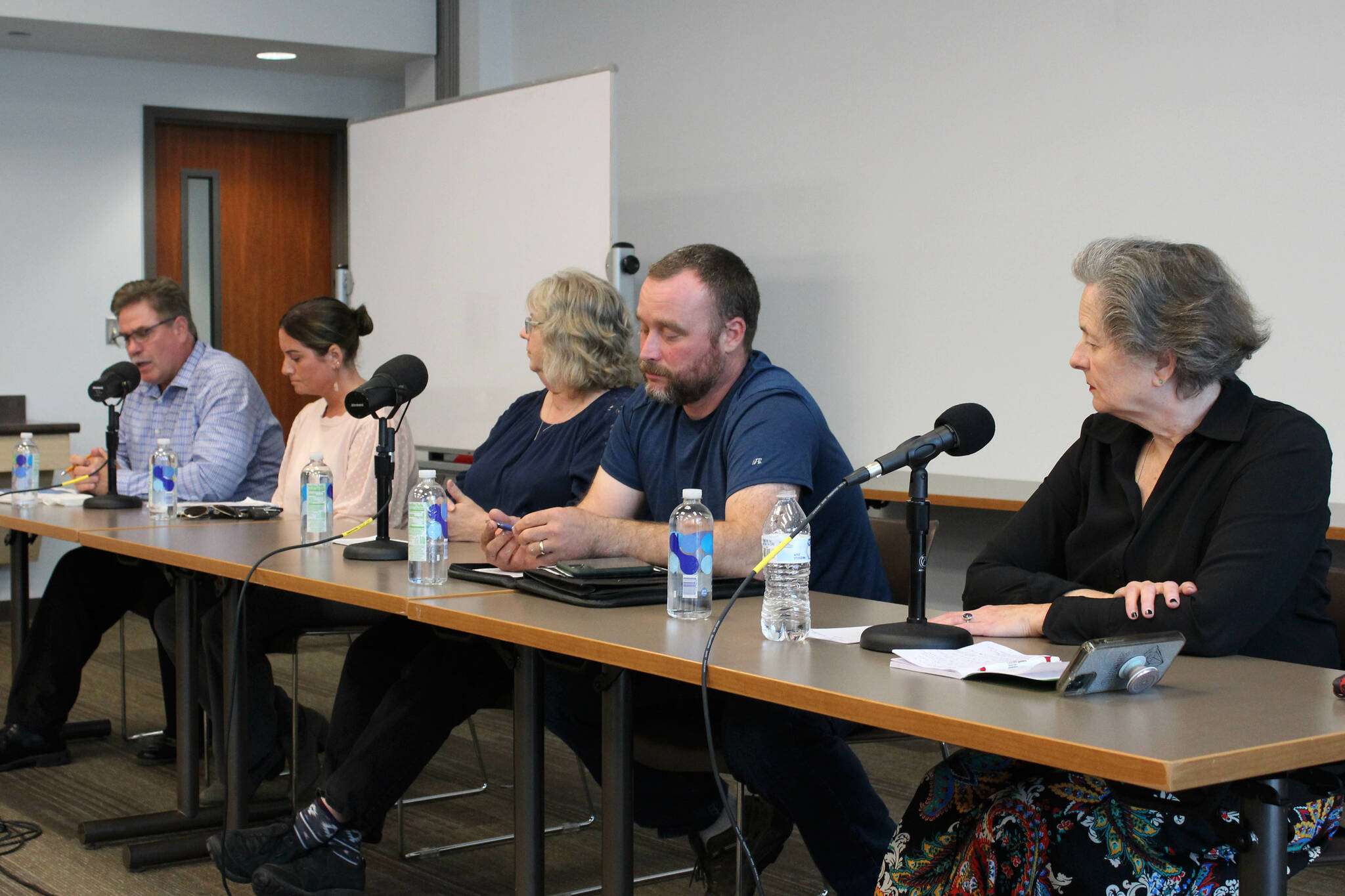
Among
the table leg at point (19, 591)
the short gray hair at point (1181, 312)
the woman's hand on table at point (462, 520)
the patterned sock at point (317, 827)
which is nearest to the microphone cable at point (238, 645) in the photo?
the woman's hand on table at point (462, 520)

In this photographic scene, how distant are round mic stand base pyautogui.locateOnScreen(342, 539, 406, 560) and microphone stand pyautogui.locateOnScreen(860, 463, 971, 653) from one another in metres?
1.09

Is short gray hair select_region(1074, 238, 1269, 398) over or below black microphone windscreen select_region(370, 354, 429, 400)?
over

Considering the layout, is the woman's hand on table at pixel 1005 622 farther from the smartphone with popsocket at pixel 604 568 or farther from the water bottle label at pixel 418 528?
the water bottle label at pixel 418 528

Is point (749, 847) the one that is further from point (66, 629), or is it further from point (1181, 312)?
point (66, 629)

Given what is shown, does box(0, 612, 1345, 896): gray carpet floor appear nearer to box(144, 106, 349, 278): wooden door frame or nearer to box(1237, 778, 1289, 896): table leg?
box(1237, 778, 1289, 896): table leg

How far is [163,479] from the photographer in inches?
129

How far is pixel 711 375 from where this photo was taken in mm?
2412

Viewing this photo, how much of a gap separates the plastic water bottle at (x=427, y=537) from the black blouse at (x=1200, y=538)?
0.84m

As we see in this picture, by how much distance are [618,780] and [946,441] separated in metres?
0.64

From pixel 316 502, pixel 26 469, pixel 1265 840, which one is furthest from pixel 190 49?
pixel 1265 840

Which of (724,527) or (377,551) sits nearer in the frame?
(724,527)

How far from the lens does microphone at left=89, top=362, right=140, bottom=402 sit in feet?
11.2

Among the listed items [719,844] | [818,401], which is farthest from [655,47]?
[719,844]

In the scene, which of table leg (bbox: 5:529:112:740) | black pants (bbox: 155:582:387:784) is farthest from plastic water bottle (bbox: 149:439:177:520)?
table leg (bbox: 5:529:112:740)
